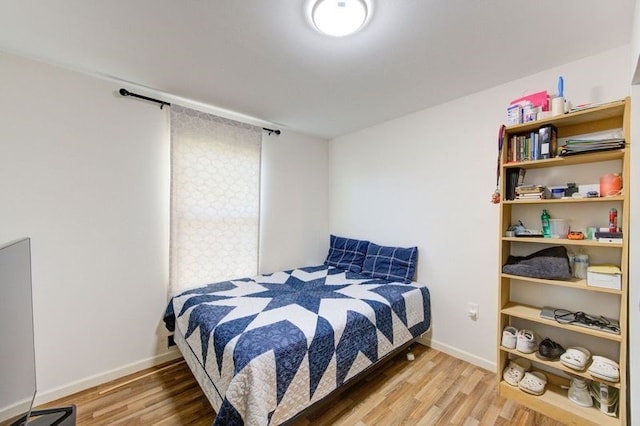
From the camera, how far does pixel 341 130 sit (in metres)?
3.27

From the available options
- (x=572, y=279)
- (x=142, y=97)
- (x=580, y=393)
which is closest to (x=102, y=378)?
(x=142, y=97)

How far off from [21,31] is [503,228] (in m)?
3.32

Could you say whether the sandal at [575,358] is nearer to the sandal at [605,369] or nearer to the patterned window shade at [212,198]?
the sandal at [605,369]

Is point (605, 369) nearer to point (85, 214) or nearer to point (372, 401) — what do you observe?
point (372, 401)

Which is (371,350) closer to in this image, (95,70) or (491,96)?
(491,96)

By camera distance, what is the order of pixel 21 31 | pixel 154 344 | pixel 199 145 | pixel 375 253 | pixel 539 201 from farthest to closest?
pixel 375 253 < pixel 199 145 < pixel 154 344 < pixel 539 201 < pixel 21 31

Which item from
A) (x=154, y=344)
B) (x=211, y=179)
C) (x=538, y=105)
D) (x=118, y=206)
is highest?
(x=538, y=105)

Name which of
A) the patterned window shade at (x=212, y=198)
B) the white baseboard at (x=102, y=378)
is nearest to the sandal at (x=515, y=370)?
the patterned window shade at (x=212, y=198)

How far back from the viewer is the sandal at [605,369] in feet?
4.75

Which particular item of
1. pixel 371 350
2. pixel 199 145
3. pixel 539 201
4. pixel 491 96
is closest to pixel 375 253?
pixel 371 350

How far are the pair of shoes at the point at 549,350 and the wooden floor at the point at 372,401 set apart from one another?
36cm

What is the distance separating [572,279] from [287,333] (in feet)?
6.13

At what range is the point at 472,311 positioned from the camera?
2.25m

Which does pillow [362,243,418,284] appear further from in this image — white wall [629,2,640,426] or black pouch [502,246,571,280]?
white wall [629,2,640,426]
